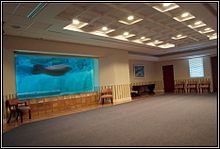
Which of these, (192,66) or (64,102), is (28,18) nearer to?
(64,102)

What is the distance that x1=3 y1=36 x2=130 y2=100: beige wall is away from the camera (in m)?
6.16

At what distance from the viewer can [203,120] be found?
4.55 metres

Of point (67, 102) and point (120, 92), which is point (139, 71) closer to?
point (120, 92)

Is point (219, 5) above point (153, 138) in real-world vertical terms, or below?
above

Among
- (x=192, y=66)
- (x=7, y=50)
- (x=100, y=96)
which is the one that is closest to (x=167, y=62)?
(x=192, y=66)

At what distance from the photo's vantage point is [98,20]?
18.1 ft

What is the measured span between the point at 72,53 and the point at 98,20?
9.16 ft

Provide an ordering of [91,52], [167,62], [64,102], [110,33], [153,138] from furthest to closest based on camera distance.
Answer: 1. [167,62]
2. [91,52]
3. [64,102]
4. [110,33]
5. [153,138]

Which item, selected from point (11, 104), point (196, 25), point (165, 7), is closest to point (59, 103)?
point (11, 104)

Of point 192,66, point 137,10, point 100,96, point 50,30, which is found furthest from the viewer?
point 192,66

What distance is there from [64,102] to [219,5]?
250 inches

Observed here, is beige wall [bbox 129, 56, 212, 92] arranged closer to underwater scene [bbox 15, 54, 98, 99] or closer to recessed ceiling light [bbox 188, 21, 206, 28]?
underwater scene [bbox 15, 54, 98, 99]

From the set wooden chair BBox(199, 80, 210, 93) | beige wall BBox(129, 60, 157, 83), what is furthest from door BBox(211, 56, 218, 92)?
beige wall BBox(129, 60, 157, 83)

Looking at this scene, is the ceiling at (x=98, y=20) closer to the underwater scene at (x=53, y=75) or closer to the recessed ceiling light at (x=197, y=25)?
the recessed ceiling light at (x=197, y=25)
